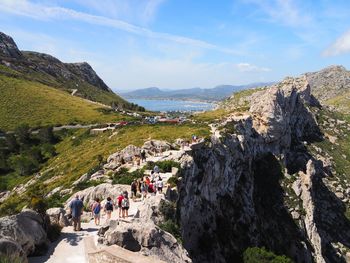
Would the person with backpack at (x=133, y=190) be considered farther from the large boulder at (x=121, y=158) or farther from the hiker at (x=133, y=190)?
the large boulder at (x=121, y=158)

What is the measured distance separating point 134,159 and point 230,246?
14.1 metres

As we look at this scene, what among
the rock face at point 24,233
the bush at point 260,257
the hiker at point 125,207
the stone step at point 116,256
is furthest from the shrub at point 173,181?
the stone step at point 116,256

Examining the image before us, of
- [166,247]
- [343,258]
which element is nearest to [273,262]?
[166,247]

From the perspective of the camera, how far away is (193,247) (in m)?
35.2

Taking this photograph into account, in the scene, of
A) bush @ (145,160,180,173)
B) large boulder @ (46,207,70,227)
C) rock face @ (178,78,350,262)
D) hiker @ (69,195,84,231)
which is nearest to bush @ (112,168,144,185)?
bush @ (145,160,180,173)

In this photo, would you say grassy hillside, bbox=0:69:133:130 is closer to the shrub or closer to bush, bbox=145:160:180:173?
bush, bbox=145:160:180:173

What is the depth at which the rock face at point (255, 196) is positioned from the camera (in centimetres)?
3931

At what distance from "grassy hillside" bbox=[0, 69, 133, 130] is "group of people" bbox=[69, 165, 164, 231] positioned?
8171 cm

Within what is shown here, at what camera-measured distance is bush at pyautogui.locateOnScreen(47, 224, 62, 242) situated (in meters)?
20.8

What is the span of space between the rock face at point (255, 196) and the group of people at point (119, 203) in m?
3.75

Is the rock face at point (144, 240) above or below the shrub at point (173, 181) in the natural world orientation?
above

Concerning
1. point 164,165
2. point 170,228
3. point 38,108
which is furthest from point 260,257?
point 38,108

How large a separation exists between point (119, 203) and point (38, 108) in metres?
108

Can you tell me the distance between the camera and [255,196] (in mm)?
66188
